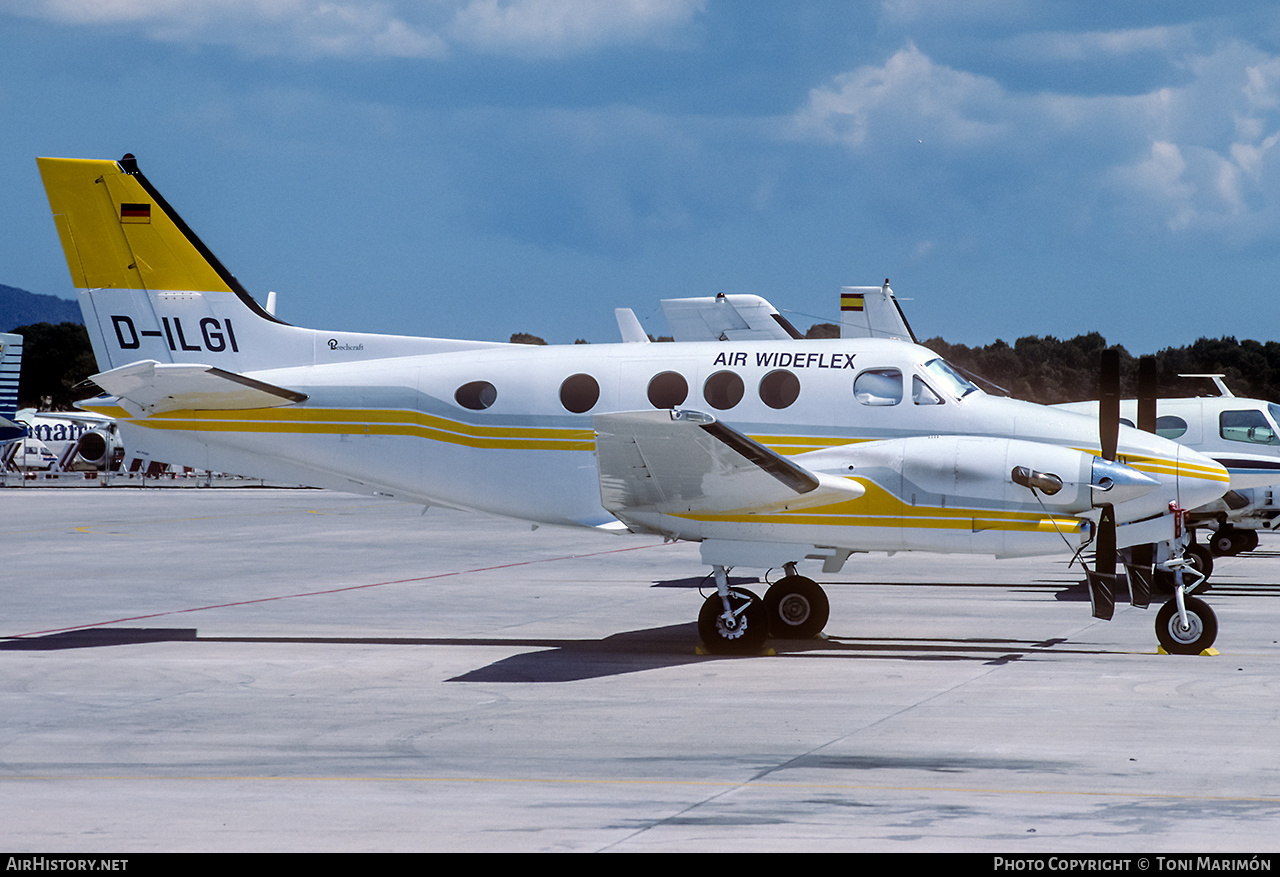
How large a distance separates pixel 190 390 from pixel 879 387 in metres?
7.44

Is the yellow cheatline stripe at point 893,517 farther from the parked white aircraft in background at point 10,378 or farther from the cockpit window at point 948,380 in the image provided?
the parked white aircraft in background at point 10,378

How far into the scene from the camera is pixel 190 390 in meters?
14.1

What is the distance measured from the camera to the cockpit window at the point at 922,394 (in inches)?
508

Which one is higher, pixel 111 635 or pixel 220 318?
pixel 220 318

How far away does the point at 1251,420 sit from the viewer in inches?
853

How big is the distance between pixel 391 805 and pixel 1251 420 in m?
18.8

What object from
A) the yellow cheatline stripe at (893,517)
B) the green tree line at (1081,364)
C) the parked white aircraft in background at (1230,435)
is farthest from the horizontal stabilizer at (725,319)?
the green tree line at (1081,364)

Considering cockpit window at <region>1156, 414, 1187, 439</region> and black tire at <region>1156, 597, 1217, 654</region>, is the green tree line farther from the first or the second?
black tire at <region>1156, 597, 1217, 654</region>

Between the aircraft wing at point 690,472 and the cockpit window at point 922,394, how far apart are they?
48.4 inches

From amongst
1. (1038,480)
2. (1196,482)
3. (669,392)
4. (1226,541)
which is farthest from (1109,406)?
(1226,541)

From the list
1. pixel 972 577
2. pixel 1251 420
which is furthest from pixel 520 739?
pixel 1251 420

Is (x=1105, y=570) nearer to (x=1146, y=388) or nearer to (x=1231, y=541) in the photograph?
(x=1146, y=388)

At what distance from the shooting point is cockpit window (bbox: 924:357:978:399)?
13.0 meters
